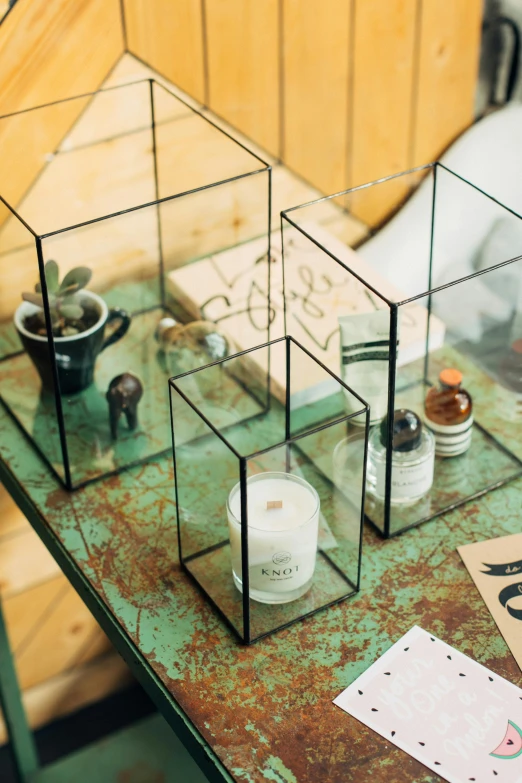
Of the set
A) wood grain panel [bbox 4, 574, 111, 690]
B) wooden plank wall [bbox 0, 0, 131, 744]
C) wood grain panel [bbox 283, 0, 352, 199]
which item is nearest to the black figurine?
wooden plank wall [bbox 0, 0, 131, 744]

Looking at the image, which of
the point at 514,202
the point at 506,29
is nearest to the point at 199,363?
the point at 514,202

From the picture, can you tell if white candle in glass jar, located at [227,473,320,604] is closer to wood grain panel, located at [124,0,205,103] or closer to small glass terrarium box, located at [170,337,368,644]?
small glass terrarium box, located at [170,337,368,644]

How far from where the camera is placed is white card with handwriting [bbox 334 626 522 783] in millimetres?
802

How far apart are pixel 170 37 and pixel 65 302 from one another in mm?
474

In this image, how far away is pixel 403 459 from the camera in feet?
3.31

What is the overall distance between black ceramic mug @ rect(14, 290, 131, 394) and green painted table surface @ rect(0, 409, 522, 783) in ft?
0.33

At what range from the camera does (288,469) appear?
0.94 meters

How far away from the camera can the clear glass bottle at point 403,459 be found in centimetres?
99

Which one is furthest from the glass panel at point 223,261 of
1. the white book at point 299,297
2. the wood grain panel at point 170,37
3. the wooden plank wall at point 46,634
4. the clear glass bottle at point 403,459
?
the wooden plank wall at point 46,634

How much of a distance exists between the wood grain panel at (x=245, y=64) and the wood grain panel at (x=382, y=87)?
0.48 feet

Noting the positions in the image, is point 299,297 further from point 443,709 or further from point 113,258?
point 443,709

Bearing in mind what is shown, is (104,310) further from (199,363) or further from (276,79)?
(276,79)

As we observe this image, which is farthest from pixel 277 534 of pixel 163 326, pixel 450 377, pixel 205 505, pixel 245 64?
pixel 245 64

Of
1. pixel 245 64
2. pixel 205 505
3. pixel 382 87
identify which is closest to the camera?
pixel 205 505
